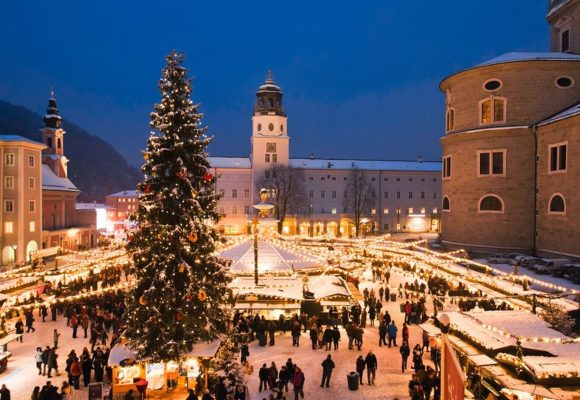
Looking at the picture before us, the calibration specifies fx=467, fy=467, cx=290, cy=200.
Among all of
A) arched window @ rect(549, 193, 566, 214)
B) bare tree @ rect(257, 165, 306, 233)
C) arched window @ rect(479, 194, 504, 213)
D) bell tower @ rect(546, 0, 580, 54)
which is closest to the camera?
arched window @ rect(549, 193, 566, 214)

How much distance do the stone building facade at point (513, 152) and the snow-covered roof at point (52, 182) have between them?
139ft

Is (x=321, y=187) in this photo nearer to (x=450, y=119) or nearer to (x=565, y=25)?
(x=450, y=119)

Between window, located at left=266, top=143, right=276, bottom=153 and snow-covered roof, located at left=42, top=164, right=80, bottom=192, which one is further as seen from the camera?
window, located at left=266, top=143, right=276, bottom=153

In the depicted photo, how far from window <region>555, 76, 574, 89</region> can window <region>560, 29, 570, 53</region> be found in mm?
8503

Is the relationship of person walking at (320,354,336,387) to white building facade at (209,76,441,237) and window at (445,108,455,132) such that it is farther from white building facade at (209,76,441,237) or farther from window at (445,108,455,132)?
white building facade at (209,76,441,237)

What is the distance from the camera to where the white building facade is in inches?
2667

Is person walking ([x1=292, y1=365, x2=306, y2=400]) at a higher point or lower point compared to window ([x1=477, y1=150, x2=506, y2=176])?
lower

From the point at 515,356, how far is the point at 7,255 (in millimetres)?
42372

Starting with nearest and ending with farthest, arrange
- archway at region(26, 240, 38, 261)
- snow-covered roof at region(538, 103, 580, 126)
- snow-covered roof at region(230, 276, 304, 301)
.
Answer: snow-covered roof at region(230, 276, 304, 301), snow-covered roof at region(538, 103, 580, 126), archway at region(26, 240, 38, 261)

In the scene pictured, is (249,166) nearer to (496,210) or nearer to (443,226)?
(443,226)

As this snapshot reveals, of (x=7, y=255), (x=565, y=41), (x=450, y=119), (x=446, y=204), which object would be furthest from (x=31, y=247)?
(x=565, y=41)

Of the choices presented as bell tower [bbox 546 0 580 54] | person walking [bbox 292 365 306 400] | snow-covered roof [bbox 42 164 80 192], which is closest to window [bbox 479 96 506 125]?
bell tower [bbox 546 0 580 54]

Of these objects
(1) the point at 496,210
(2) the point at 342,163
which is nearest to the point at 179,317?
(1) the point at 496,210

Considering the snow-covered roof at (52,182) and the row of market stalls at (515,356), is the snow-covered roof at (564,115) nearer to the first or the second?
the row of market stalls at (515,356)
